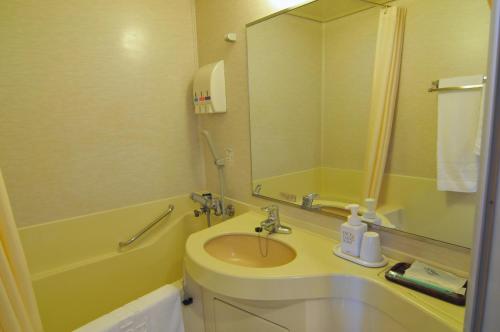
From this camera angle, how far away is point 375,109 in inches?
43.8

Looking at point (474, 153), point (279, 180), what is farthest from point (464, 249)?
point (279, 180)

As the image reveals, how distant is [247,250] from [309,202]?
1.28 ft

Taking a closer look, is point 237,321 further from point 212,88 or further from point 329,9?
point 329,9

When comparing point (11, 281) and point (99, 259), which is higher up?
point (11, 281)

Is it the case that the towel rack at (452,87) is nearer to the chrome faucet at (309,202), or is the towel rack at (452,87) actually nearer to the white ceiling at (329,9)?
Answer: the white ceiling at (329,9)

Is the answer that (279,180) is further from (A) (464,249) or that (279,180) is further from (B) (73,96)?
(B) (73,96)

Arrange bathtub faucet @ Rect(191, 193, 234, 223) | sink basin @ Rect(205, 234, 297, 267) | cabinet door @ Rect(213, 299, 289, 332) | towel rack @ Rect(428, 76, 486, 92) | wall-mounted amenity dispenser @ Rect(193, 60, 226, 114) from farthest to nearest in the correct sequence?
1. bathtub faucet @ Rect(191, 193, 234, 223)
2. wall-mounted amenity dispenser @ Rect(193, 60, 226, 114)
3. sink basin @ Rect(205, 234, 297, 267)
4. cabinet door @ Rect(213, 299, 289, 332)
5. towel rack @ Rect(428, 76, 486, 92)

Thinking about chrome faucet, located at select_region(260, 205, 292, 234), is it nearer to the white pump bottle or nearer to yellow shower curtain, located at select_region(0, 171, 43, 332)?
the white pump bottle

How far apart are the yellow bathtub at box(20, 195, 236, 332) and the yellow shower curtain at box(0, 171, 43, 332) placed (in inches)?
32.4

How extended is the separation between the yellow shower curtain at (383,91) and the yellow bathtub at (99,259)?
3.97ft

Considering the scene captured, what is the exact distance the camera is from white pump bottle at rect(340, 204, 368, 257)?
1040mm

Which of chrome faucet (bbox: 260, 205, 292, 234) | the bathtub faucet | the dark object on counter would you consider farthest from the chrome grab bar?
the dark object on counter

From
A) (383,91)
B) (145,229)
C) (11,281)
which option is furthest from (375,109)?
(145,229)

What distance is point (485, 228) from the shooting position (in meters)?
0.39
